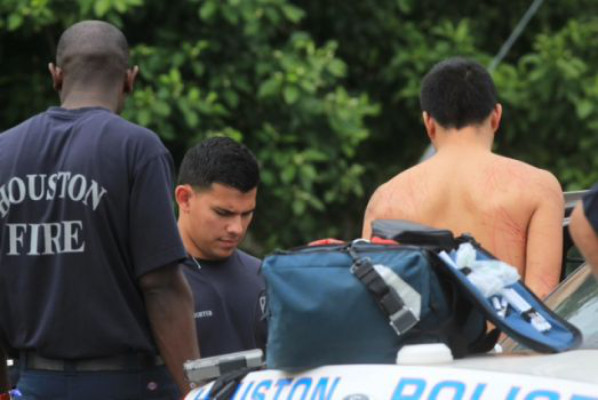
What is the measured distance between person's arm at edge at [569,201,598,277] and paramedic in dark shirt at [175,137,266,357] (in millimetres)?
1309

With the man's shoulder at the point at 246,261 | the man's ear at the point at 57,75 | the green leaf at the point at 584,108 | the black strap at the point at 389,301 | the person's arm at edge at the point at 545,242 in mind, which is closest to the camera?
the black strap at the point at 389,301

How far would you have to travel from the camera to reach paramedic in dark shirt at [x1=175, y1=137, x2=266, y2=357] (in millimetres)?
4910

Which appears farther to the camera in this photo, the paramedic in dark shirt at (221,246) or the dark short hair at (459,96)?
the dark short hair at (459,96)

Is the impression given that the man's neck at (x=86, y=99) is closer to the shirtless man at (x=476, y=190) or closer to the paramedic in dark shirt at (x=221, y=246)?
the paramedic in dark shirt at (x=221, y=246)

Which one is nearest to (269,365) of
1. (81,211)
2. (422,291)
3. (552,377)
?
(422,291)

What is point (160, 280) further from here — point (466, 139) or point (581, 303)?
point (466, 139)

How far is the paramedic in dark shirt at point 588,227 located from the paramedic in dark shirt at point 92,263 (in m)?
1.27

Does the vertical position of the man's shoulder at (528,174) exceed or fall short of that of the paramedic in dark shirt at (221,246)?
it exceeds it

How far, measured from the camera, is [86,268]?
447cm

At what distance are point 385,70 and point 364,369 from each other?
7334 millimetres

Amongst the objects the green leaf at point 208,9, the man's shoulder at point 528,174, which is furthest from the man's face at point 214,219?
the green leaf at point 208,9

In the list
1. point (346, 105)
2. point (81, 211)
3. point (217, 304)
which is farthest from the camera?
point (346, 105)

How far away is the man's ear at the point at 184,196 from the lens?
17.3 feet

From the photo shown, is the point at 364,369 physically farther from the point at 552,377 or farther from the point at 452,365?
the point at 552,377
